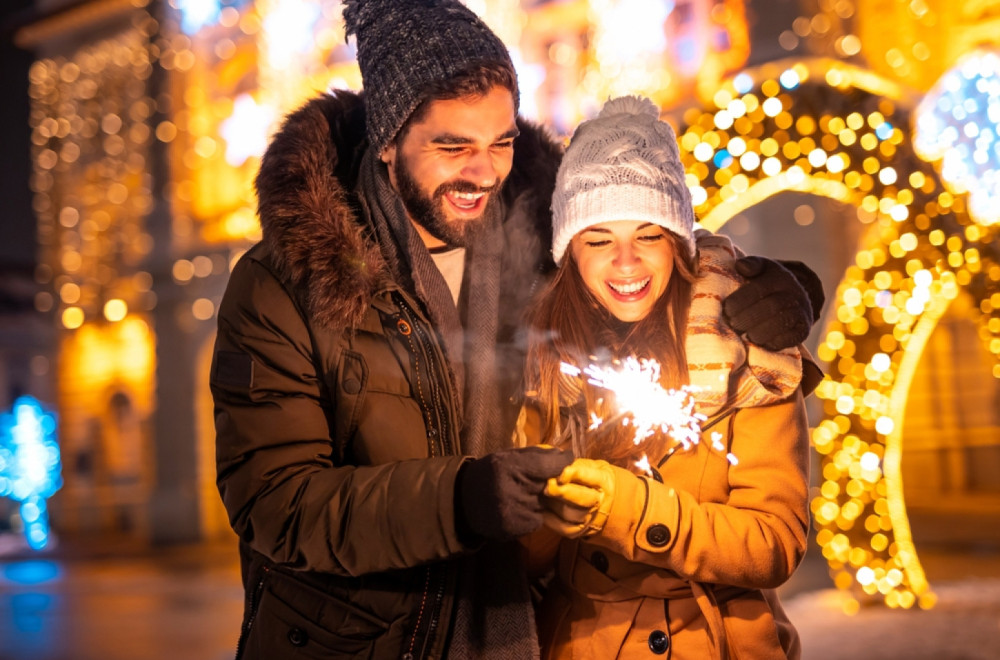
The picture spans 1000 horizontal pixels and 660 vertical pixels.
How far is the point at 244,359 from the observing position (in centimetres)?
212

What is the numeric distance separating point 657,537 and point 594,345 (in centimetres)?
51

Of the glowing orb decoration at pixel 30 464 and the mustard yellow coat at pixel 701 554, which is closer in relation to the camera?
the mustard yellow coat at pixel 701 554

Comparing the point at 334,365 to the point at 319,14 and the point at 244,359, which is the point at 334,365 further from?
the point at 319,14

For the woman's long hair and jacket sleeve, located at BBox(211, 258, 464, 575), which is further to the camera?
the woman's long hair

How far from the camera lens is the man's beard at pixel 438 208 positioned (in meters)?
2.44

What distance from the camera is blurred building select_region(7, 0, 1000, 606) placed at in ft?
13.3

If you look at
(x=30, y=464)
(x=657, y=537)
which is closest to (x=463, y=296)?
(x=657, y=537)

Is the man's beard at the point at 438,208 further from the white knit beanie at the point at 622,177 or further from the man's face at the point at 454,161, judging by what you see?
the white knit beanie at the point at 622,177

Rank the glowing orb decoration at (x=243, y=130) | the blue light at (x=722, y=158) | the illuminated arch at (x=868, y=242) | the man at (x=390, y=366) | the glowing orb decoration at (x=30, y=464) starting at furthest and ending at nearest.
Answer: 1. the glowing orb decoration at (x=30, y=464)
2. the glowing orb decoration at (x=243, y=130)
3. the blue light at (x=722, y=158)
4. the illuminated arch at (x=868, y=242)
5. the man at (x=390, y=366)

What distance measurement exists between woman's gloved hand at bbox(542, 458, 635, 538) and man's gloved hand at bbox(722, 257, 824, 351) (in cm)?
46

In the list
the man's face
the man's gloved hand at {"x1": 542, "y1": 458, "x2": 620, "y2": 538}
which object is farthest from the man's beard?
the man's gloved hand at {"x1": 542, "y1": 458, "x2": 620, "y2": 538}

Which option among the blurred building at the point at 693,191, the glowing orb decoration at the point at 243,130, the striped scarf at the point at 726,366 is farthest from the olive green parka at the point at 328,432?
the glowing orb decoration at the point at 243,130

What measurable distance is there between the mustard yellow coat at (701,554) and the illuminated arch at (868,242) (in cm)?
211

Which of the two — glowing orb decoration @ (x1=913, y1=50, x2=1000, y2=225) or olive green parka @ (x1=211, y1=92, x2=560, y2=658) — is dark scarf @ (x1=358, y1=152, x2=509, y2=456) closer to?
olive green parka @ (x1=211, y1=92, x2=560, y2=658)
